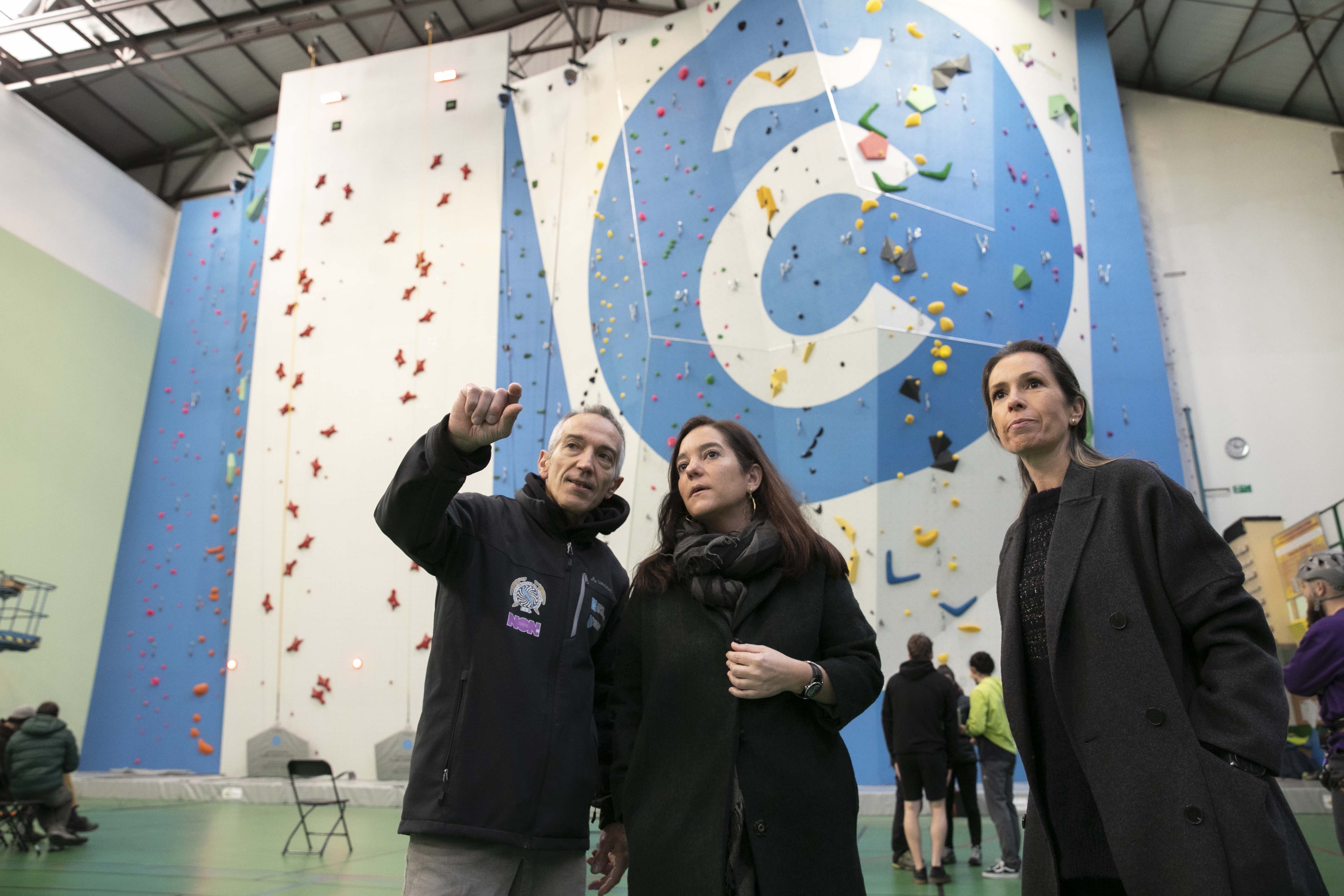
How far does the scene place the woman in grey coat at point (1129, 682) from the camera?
1331 mm

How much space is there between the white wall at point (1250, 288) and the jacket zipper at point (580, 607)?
10.1 m

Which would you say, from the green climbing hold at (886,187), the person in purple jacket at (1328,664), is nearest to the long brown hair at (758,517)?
the person in purple jacket at (1328,664)

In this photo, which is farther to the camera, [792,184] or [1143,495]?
[792,184]

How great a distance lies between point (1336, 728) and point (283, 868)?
5376mm

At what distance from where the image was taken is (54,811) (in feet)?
20.2

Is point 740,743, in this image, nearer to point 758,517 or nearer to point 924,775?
point 758,517

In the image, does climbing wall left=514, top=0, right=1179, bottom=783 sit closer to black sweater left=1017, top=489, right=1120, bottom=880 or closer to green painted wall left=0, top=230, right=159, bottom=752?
black sweater left=1017, top=489, right=1120, bottom=880

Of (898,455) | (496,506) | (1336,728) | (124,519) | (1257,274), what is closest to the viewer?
(496,506)

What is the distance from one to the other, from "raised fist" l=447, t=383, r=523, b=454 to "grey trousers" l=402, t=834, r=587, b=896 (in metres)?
0.79

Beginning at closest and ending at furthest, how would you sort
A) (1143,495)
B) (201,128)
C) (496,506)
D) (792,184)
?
(1143,495), (496,506), (792,184), (201,128)

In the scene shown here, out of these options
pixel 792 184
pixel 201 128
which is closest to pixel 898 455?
pixel 792 184

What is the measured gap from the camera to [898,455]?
8000 mm

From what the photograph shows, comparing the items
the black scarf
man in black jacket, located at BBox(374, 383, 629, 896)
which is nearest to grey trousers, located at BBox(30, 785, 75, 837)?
man in black jacket, located at BBox(374, 383, 629, 896)

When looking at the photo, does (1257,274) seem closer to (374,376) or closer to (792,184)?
(792,184)
